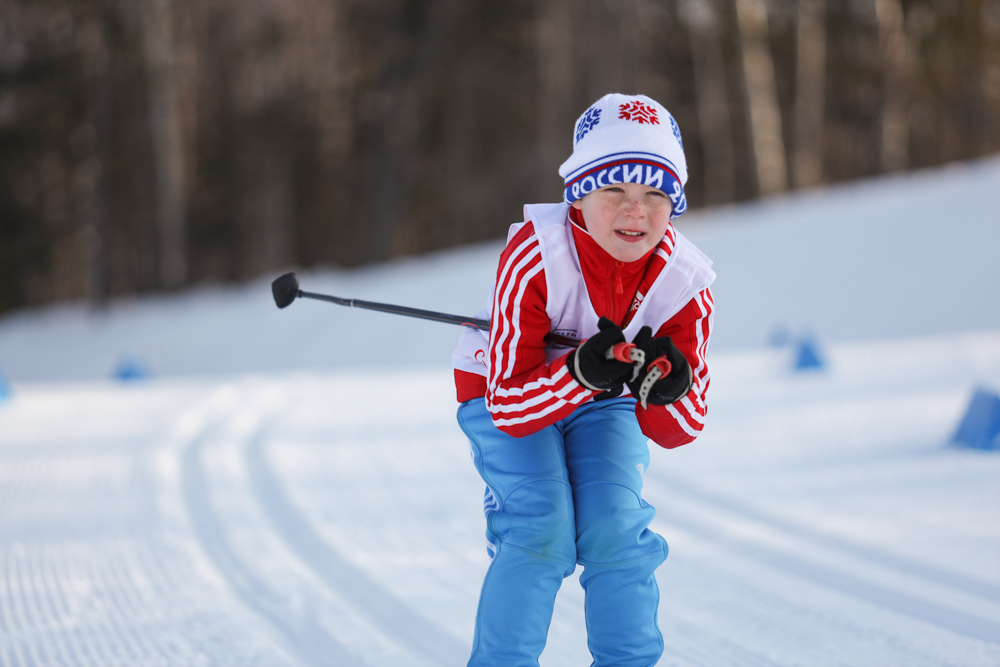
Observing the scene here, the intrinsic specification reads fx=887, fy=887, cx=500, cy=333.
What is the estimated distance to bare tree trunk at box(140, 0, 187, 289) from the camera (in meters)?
13.8

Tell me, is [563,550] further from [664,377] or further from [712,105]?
[712,105]

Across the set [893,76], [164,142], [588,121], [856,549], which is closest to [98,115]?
[164,142]

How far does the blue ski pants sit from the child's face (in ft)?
1.31

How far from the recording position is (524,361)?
1.71 m

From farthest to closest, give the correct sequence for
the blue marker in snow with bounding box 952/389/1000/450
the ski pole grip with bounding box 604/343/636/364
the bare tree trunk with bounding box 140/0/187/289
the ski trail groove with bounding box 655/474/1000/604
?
the bare tree trunk with bounding box 140/0/187/289, the blue marker in snow with bounding box 952/389/1000/450, the ski trail groove with bounding box 655/474/1000/604, the ski pole grip with bounding box 604/343/636/364

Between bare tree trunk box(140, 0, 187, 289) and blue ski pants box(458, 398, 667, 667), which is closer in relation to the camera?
blue ski pants box(458, 398, 667, 667)

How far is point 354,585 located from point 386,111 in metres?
15.2

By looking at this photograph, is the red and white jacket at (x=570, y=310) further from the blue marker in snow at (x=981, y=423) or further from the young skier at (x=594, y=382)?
the blue marker in snow at (x=981, y=423)

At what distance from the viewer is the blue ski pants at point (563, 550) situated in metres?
1.66

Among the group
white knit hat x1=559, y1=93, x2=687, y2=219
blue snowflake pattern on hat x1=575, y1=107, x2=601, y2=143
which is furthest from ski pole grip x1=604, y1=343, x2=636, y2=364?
blue snowflake pattern on hat x1=575, y1=107, x2=601, y2=143

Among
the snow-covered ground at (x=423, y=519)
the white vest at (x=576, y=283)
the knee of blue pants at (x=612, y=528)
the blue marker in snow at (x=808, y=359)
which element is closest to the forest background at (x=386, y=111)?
the snow-covered ground at (x=423, y=519)

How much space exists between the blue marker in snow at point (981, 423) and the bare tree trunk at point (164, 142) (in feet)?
40.7

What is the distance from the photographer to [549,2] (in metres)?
17.6

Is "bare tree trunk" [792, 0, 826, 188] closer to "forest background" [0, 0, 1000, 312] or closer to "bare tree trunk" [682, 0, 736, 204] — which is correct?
"forest background" [0, 0, 1000, 312]
